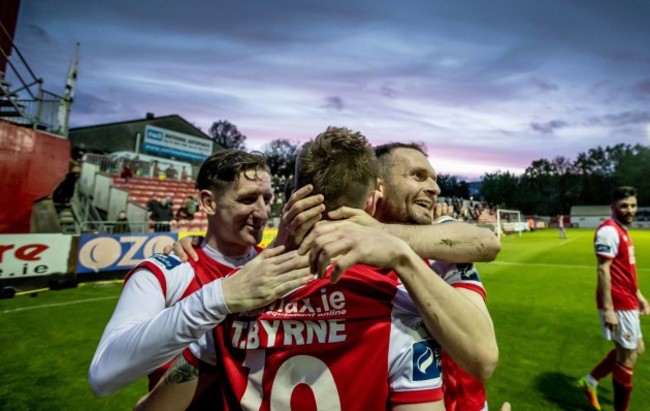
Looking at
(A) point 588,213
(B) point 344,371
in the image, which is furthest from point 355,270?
(A) point 588,213

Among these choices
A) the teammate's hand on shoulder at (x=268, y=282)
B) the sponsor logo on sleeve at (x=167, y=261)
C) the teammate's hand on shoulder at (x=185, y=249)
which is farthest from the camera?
the teammate's hand on shoulder at (x=185, y=249)

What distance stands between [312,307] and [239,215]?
120cm

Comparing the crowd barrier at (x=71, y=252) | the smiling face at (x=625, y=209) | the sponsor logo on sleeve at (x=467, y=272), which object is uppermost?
the smiling face at (x=625, y=209)

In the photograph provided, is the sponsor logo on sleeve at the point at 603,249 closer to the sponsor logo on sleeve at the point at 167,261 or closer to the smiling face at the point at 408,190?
the smiling face at the point at 408,190

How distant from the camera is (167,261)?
206 cm

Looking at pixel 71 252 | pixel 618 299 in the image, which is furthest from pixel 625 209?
pixel 71 252

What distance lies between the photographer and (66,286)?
10.2 meters

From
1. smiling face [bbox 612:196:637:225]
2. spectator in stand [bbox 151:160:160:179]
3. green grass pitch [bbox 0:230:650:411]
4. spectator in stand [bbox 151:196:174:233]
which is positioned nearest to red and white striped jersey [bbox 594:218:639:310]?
smiling face [bbox 612:196:637:225]

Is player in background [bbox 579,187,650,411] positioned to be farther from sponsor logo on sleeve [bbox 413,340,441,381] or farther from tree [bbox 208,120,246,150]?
tree [bbox 208,120,246,150]

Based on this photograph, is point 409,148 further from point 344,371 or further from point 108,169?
point 108,169

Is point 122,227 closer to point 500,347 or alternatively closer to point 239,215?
point 500,347

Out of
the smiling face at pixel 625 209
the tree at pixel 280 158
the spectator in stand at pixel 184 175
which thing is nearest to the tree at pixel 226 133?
the tree at pixel 280 158

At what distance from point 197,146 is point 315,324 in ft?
131

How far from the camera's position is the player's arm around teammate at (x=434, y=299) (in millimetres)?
1146
